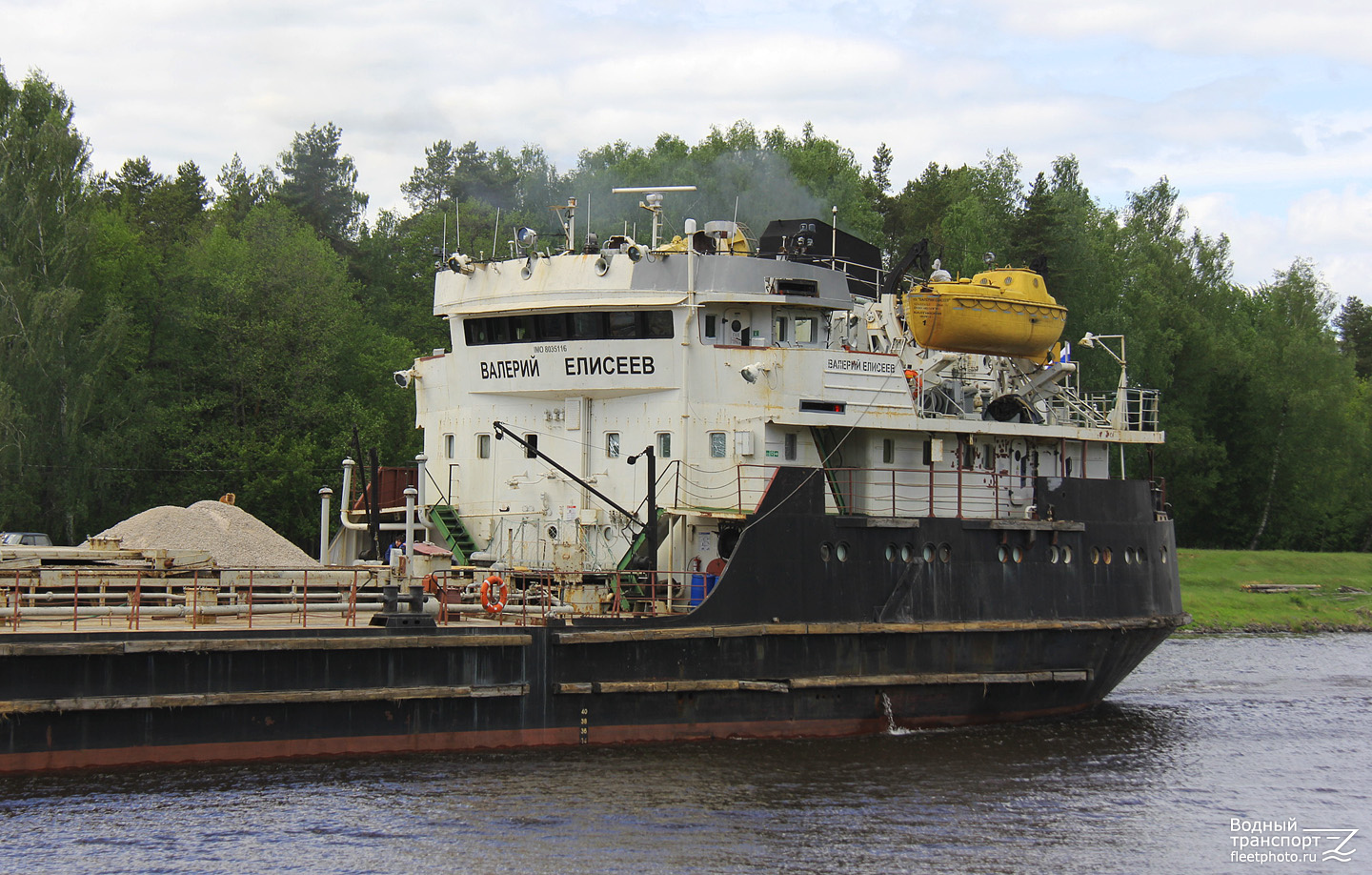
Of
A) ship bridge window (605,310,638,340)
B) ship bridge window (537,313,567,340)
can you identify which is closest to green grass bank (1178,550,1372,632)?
ship bridge window (605,310,638,340)

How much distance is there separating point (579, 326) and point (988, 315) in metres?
6.23

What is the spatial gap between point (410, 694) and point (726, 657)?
4.09 meters

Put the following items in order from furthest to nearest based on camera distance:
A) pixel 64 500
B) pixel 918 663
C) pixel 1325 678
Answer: pixel 64 500
pixel 1325 678
pixel 918 663

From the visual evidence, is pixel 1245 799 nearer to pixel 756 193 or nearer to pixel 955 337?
pixel 955 337

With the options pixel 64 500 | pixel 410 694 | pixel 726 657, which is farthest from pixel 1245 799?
Answer: pixel 64 500

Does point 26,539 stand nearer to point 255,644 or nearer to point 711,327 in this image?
point 255,644

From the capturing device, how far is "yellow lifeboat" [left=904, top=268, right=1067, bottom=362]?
2031cm

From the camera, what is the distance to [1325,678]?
27953 millimetres

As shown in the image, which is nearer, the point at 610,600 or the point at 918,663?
the point at 610,600

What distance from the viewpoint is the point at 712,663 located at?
17.6 meters

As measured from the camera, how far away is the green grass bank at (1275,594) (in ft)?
127

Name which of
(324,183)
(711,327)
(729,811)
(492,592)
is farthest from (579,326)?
(324,183)

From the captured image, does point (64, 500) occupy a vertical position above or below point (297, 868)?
above

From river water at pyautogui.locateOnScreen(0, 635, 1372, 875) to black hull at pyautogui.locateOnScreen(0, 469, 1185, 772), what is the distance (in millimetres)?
380
